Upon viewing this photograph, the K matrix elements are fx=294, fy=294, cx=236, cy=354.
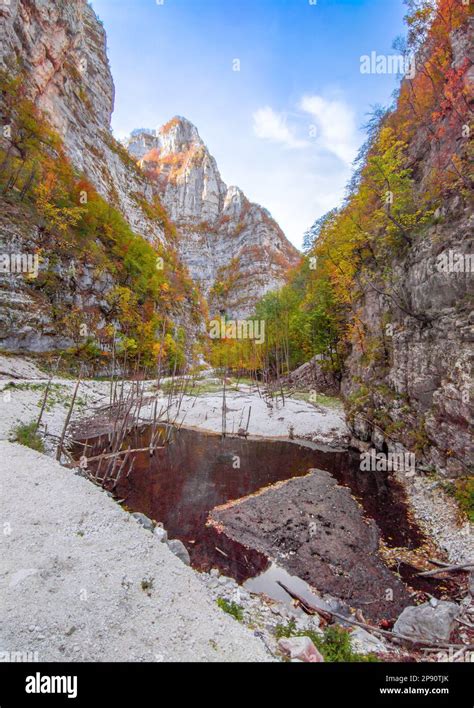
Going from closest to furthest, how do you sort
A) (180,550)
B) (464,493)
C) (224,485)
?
(180,550) → (464,493) → (224,485)

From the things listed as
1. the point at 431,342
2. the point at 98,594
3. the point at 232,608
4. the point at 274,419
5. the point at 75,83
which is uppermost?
the point at 75,83

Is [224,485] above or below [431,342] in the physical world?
below

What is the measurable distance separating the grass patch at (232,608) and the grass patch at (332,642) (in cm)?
71

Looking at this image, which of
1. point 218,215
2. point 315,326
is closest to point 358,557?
point 315,326

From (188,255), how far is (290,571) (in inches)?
4700

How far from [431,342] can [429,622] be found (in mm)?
9394

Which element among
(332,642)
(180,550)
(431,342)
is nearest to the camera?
(332,642)

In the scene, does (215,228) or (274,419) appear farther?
(215,228)

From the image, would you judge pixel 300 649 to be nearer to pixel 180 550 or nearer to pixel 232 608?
pixel 232 608

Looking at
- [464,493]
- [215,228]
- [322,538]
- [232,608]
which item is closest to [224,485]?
[322,538]

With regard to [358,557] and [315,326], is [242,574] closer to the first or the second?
[358,557]

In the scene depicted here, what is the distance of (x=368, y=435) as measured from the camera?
16.2m

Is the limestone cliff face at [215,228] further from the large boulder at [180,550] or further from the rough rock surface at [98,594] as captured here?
the rough rock surface at [98,594]

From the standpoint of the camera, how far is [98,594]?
520 centimetres
